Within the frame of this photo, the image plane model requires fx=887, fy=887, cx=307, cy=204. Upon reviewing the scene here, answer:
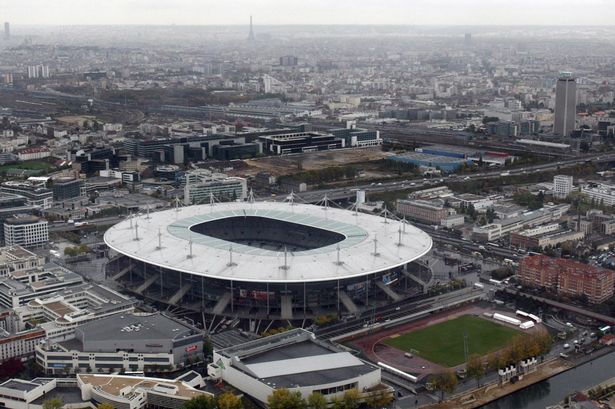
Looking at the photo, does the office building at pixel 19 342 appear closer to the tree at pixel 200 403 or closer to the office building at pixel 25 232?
the tree at pixel 200 403

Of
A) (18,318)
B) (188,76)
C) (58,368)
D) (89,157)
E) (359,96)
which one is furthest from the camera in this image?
(188,76)

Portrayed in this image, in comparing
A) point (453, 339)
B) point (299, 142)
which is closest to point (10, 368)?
point (453, 339)

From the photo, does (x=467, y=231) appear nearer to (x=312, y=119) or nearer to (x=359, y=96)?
(x=312, y=119)

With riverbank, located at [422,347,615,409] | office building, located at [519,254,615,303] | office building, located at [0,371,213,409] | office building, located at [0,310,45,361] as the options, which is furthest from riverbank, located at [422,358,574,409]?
office building, located at [0,310,45,361]

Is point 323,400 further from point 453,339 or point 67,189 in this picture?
point 67,189

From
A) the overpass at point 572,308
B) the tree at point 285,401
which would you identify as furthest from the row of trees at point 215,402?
the overpass at point 572,308

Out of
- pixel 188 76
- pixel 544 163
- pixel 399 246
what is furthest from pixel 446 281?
pixel 188 76
